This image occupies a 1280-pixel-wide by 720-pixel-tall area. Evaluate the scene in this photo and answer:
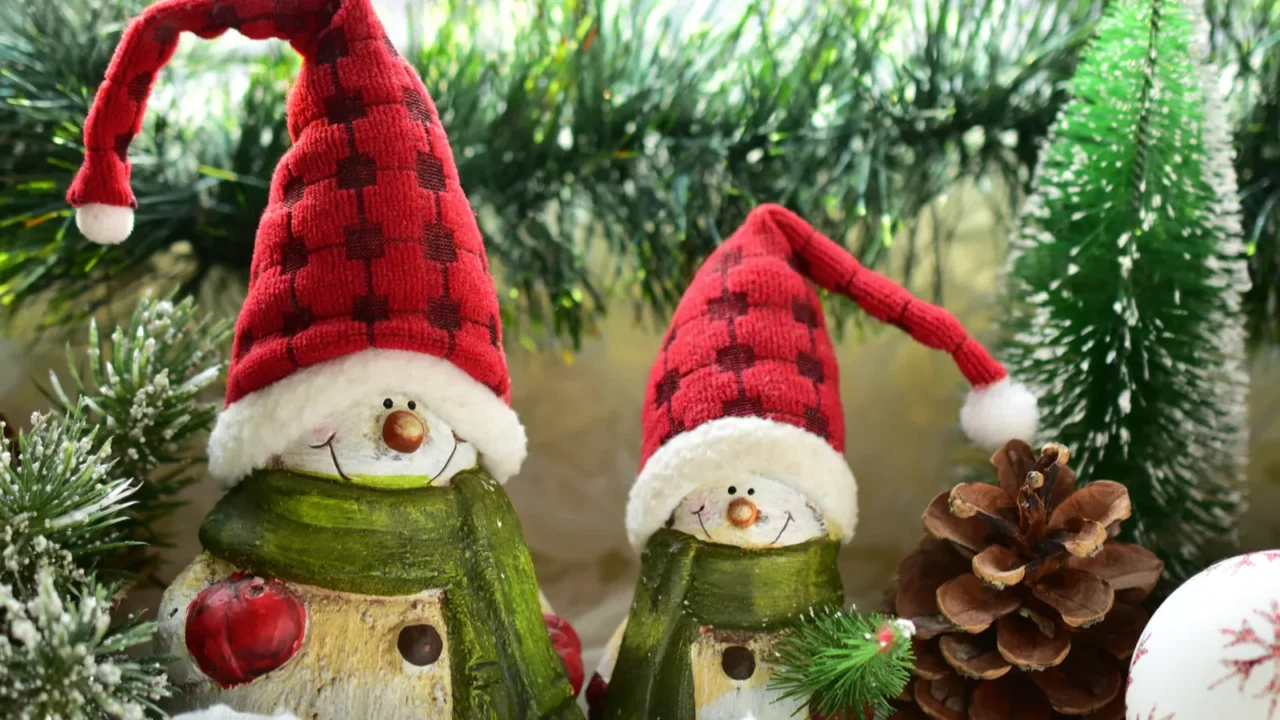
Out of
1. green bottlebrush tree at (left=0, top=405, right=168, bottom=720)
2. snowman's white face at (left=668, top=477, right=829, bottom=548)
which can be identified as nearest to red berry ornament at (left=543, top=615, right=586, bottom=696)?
snowman's white face at (left=668, top=477, right=829, bottom=548)

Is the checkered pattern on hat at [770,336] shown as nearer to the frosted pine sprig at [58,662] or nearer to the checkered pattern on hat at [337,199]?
the checkered pattern on hat at [337,199]

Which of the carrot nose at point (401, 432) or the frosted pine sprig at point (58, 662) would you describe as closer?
the frosted pine sprig at point (58, 662)

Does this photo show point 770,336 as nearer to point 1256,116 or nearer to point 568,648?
point 568,648

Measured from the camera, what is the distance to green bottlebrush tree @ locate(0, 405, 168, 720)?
1.39 feet

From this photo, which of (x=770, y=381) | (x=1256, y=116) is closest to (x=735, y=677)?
(x=770, y=381)

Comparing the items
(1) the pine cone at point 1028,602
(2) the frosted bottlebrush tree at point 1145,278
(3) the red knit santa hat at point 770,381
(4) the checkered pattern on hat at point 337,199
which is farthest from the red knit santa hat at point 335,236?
(2) the frosted bottlebrush tree at point 1145,278

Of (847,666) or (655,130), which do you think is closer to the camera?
(847,666)

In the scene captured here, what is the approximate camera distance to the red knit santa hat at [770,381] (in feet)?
1.87

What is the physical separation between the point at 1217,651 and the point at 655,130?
497 millimetres

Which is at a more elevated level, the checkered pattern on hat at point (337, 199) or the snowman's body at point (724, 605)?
the checkered pattern on hat at point (337, 199)

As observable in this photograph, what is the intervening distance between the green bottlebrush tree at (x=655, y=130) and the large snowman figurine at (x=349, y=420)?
0.19 m

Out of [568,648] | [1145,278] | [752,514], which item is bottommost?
[568,648]

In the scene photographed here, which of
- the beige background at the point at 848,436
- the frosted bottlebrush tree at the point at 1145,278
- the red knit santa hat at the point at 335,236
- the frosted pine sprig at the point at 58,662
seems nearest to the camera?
the frosted pine sprig at the point at 58,662

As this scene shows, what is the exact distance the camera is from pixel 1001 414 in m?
0.60
